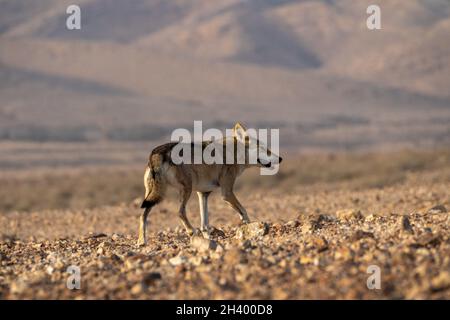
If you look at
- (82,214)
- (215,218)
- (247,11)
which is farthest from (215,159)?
(247,11)

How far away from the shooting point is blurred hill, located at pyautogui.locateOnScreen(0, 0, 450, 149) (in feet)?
231

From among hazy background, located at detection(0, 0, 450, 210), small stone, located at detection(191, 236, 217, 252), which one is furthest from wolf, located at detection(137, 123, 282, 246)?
hazy background, located at detection(0, 0, 450, 210)

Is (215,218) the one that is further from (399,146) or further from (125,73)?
(125,73)

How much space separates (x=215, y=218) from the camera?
16.0 metres

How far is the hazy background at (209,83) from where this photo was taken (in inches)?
1955

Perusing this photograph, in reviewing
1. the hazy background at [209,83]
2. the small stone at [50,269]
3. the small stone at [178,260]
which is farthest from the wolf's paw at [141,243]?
the hazy background at [209,83]

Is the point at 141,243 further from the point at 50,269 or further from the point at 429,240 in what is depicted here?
the point at 429,240

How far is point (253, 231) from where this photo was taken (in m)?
9.96

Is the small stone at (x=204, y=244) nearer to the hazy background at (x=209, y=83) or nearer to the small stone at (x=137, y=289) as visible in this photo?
the small stone at (x=137, y=289)

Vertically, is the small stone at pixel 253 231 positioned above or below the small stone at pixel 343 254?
above

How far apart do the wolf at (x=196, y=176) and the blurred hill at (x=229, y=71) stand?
4635cm

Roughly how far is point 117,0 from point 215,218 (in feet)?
499

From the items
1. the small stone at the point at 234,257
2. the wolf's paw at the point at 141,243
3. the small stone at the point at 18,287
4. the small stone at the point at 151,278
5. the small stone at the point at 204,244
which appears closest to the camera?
the small stone at the point at 151,278

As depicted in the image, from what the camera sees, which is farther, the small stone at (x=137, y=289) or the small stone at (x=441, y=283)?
the small stone at (x=137, y=289)
